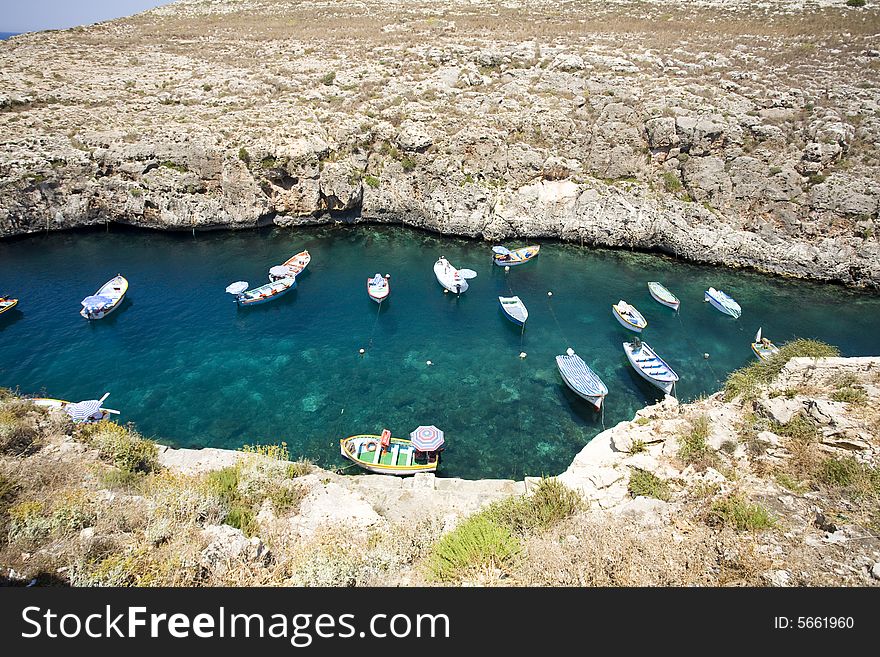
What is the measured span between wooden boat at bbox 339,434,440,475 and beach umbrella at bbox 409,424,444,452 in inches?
19.2

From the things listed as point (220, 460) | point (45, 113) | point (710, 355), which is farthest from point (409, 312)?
point (45, 113)

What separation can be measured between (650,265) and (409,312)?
76.0ft

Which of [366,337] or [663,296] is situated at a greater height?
[663,296]

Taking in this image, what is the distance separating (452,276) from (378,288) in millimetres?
6214

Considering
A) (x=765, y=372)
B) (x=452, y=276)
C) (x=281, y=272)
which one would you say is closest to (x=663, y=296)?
(x=765, y=372)

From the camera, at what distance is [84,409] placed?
20.9 metres

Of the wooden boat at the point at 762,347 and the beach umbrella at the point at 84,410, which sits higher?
the beach umbrella at the point at 84,410

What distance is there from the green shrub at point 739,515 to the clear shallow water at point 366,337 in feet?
33.4

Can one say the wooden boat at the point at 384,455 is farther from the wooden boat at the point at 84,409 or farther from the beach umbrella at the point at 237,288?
the beach umbrella at the point at 237,288

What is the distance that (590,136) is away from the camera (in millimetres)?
44500

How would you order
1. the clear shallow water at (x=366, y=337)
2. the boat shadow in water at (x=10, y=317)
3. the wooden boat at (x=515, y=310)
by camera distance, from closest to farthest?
the clear shallow water at (x=366, y=337) < the boat shadow in water at (x=10, y=317) < the wooden boat at (x=515, y=310)

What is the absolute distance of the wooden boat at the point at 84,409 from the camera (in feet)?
67.1

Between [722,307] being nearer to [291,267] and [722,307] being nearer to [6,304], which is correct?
[291,267]

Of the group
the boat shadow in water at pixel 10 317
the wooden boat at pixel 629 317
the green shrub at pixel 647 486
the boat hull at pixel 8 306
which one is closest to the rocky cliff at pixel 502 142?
the wooden boat at pixel 629 317
